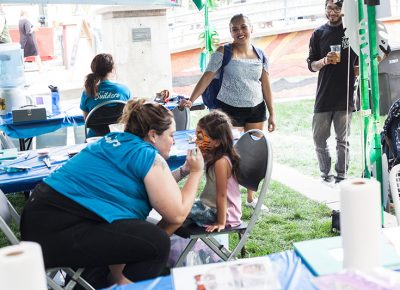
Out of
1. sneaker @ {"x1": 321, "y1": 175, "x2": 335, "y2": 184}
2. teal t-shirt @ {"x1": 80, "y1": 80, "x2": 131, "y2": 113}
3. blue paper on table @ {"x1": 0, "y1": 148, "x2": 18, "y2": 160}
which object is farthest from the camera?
sneaker @ {"x1": 321, "y1": 175, "x2": 335, "y2": 184}

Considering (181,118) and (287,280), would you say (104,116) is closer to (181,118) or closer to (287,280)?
(181,118)

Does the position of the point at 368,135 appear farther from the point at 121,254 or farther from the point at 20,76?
the point at 20,76

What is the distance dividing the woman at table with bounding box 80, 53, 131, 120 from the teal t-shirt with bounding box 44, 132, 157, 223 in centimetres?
249

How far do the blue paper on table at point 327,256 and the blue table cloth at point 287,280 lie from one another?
2 centimetres

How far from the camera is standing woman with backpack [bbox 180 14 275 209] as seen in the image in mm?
4327

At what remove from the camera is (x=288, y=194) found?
16.1ft

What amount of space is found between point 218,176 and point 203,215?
8.1 inches

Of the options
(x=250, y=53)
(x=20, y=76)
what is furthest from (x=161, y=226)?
(x=20, y=76)

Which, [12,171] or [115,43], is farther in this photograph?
[115,43]

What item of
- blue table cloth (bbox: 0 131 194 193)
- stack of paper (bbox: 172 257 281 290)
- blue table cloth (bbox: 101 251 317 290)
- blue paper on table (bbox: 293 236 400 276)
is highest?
blue table cloth (bbox: 0 131 194 193)

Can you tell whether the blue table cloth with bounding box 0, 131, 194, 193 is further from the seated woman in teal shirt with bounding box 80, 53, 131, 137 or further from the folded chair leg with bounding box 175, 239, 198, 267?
the seated woman in teal shirt with bounding box 80, 53, 131, 137

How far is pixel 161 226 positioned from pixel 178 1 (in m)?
3.26

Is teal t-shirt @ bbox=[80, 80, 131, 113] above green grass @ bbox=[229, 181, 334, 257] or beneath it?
above

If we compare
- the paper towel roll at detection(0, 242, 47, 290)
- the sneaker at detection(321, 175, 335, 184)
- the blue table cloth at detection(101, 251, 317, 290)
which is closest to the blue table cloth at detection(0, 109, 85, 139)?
the sneaker at detection(321, 175, 335, 184)
